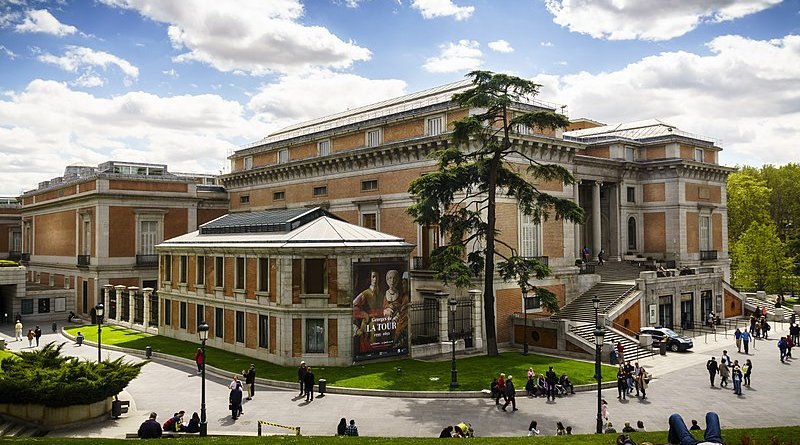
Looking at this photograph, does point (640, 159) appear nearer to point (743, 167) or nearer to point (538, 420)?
point (538, 420)

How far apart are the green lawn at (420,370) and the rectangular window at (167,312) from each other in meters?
5.49

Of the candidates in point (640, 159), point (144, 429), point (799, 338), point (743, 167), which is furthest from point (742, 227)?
point (144, 429)

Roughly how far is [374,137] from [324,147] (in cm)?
631

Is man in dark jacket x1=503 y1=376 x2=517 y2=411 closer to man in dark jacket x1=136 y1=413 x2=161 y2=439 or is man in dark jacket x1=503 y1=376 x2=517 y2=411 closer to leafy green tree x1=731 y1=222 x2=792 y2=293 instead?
man in dark jacket x1=136 y1=413 x2=161 y2=439

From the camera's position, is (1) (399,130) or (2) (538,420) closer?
(2) (538,420)

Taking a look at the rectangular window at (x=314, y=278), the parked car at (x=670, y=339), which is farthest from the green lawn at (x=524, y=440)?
the parked car at (x=670, y=339)

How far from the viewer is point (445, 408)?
78.8 ft

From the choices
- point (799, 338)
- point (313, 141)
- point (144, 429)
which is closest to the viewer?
point (144, 429)

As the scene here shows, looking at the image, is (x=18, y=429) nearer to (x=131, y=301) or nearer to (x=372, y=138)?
(x=131, y=301)

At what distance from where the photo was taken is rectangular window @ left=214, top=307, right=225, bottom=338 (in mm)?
35219

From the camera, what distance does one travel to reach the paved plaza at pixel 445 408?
21531 mm

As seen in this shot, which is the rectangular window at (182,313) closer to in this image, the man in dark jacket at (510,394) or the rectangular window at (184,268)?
the rectangular window at (184,268)

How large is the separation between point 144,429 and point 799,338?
37.4m

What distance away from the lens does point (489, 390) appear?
25906 millimetres
